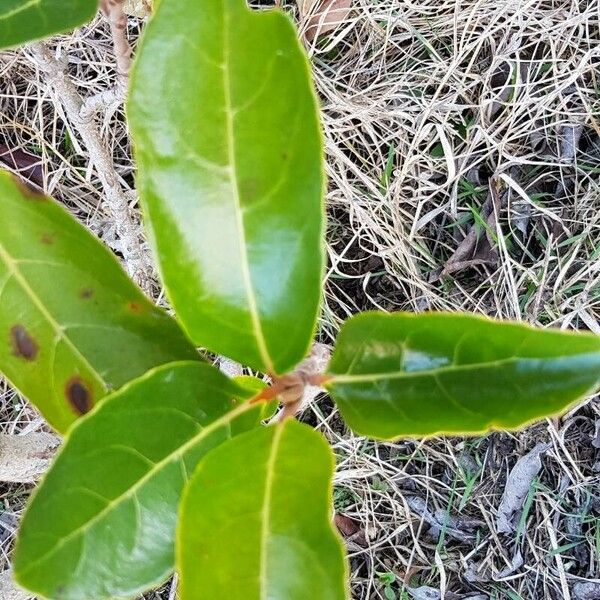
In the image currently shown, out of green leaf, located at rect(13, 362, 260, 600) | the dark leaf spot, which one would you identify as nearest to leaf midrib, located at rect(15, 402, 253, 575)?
green leaf, located at rect(13, 362, 260, 600)

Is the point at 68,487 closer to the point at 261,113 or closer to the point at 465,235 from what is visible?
the point at 261,113

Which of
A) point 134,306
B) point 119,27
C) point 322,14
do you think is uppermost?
point 119,27

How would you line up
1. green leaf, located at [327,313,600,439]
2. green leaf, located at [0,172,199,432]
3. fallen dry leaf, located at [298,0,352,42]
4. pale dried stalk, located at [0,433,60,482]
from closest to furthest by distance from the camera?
green leaf, located at [327,313,600,439], green leaf, located at [0,172,199,432], pale dried stalk, located at [0,433,60,482], fallen dry leaf, located at [298,0,352,42]

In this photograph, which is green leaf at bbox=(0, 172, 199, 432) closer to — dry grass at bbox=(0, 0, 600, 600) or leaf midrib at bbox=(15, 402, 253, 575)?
leaf midrib at bbox=(15, 402, 253, 575)

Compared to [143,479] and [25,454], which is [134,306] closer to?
[143,479]

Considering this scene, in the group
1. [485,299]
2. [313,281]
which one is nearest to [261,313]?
[313,281]

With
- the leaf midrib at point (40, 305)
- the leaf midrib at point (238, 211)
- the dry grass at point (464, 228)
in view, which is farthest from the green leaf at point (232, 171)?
the dry grass at point (464, 228)

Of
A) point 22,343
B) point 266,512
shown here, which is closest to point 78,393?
point 22,343
